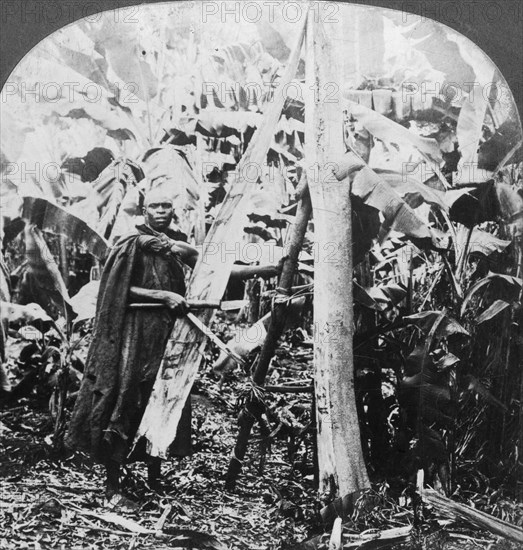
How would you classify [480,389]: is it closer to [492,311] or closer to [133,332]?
[492,311]

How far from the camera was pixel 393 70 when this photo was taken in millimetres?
2629

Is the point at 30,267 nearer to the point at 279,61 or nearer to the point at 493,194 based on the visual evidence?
the point at 279,61

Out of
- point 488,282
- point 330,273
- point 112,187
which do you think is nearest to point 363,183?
point 330,273

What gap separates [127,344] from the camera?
262 centimetres

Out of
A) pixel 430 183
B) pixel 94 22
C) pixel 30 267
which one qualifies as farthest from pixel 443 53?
pixel 30 267

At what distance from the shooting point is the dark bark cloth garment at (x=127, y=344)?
2.61m

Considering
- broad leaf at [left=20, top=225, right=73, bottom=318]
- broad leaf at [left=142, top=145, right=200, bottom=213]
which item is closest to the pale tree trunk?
broad leaf at [left=142, top=145, right=200, bottom=213]

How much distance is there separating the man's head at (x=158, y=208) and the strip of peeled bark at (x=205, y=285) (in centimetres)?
15

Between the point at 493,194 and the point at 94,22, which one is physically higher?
the point at 94,22

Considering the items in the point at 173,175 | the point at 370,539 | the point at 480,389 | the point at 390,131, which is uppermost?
the point at 390,131

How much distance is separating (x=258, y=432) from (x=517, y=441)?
98cm

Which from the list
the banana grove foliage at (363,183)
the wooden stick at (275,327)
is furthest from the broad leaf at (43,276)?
the wooden stick at (275,327)

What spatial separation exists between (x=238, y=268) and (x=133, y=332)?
420 mm

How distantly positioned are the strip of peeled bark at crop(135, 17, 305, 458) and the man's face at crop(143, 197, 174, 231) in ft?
0.50
